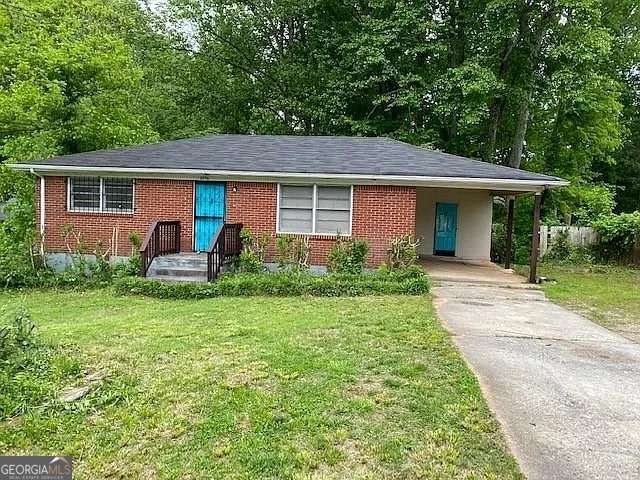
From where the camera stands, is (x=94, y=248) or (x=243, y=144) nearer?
(x=94, y=248)

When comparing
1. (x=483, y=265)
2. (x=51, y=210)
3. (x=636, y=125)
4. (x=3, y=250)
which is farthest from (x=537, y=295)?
(x=636, y=125)

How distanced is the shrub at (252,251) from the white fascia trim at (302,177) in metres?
1.38

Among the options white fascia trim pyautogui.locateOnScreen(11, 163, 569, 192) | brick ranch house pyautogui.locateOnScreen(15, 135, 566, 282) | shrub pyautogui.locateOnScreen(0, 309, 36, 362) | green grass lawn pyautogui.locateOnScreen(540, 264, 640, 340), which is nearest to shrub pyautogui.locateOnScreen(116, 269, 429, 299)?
brick ranch house pyautogui.locateOnScreen(15, 135, 566, 282)

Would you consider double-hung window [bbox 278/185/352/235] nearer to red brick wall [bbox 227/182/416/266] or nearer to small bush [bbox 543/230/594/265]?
red brick wall [bbox 227/182/416/266]

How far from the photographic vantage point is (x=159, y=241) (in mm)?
12594

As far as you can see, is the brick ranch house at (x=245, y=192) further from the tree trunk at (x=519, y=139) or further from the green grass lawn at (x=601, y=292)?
the tree trunk at (x=519, y=139)

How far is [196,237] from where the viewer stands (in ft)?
44.5

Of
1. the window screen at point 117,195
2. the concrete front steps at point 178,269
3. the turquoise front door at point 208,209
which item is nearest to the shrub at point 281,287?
the concrete front steps at point 178,269

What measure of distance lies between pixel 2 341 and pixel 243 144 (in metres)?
11.0

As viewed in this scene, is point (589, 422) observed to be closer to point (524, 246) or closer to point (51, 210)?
point (51, 210)

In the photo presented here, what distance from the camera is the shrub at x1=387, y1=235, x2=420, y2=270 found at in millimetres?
12359

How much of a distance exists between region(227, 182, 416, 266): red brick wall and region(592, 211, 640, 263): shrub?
9694mm

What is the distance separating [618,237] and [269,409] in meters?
→ 17.9

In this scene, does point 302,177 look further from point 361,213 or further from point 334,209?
point 361,213
